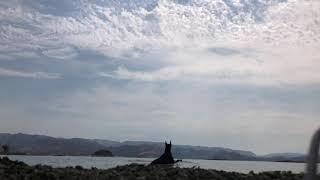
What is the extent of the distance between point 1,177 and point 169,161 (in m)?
34.9

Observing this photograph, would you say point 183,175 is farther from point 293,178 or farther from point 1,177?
point 1,177

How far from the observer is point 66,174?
22469mm

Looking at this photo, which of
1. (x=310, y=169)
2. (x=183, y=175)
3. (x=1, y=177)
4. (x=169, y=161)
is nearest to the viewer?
(x=310, y=169)

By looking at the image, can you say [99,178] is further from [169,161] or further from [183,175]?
[169,161]

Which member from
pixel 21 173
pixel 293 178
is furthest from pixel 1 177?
pixel 293 178

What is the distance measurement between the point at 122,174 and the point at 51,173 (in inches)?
125

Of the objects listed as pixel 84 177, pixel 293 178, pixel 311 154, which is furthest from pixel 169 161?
pixel 311 154

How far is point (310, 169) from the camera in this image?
5.61 meters

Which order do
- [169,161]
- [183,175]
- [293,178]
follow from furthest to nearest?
1. [169,161]
2. [293,178]
3. [183,175]

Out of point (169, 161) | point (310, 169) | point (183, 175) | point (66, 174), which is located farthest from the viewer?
point (169, 161)

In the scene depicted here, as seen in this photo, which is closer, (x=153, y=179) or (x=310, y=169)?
(x=310, y=169)

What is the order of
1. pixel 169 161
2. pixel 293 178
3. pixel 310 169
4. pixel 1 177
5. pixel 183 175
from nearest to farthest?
pixel 310 169 → pixel 1 177 → pixel 183 175 → pixel 293 178 → pixel 169 161

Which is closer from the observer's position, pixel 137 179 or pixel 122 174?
pixel 137 179

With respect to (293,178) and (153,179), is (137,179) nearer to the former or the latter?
(153,179)
